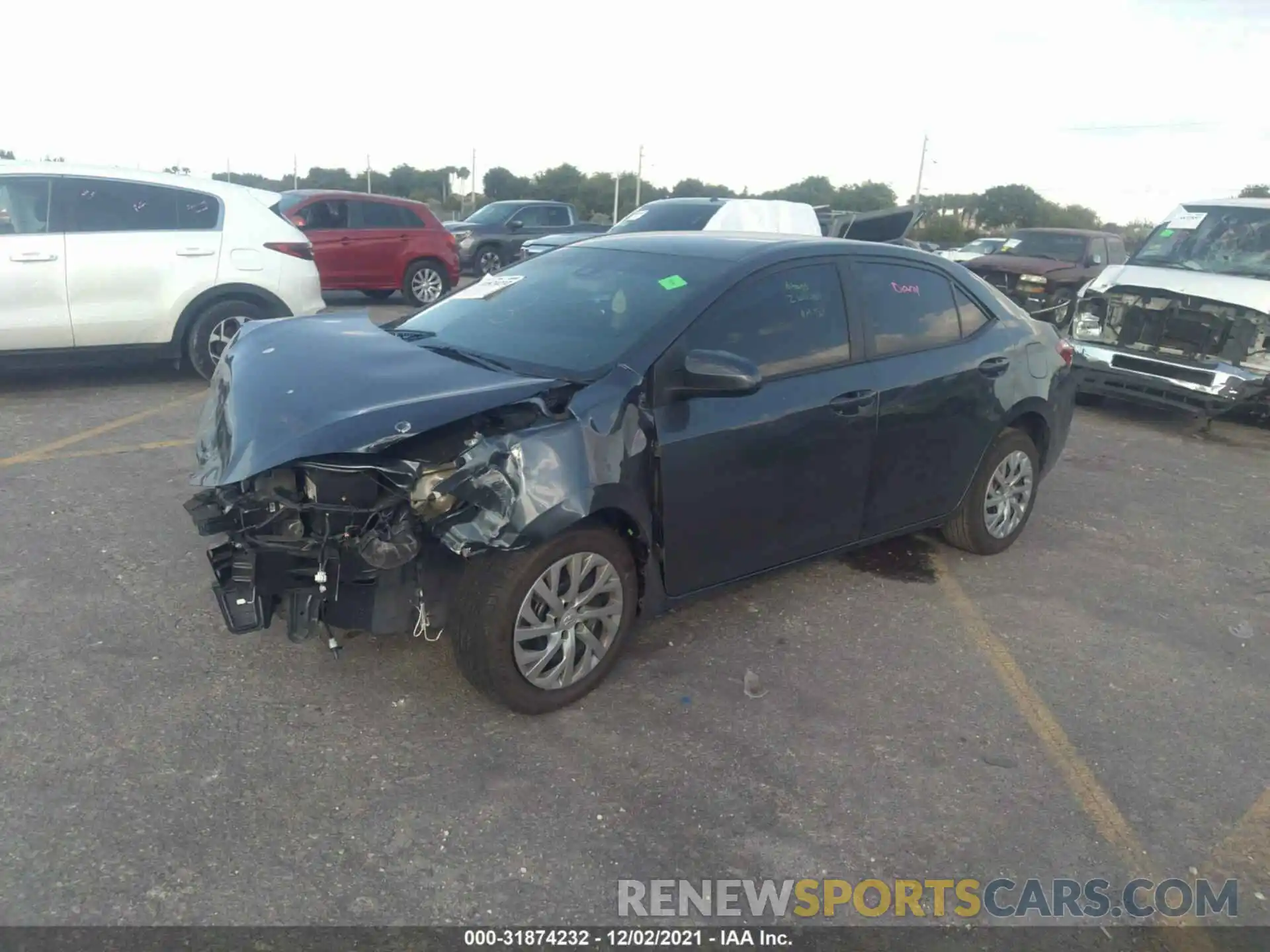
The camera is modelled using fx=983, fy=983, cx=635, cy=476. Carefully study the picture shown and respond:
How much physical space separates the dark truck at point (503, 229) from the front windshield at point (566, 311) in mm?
13321

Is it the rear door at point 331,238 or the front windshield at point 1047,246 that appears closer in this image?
the rear door at point 331,238

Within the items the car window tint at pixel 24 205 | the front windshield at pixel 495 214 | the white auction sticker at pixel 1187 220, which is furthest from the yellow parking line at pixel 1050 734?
the front windshield at pixel 495 214

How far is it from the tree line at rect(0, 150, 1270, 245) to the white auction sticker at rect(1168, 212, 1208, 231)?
33.1 m

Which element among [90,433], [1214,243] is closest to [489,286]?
[90,433]

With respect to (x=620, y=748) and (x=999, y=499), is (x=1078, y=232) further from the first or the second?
(x=620, y=748)

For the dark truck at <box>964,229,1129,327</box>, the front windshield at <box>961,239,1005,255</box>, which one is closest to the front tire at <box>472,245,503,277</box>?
the dark truck at <box>964,229,1129,327</box>

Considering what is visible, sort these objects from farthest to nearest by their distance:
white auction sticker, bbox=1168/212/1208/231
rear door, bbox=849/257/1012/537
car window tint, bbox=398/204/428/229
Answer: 1. car window tint, bbox=398/204/428/229
2. white auction sticker, bbox=1168/212/1208/231
3. rear door, bbox=849/257/1012/537

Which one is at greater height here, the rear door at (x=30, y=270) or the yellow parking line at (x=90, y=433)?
the rear door at (x=30, y=270)

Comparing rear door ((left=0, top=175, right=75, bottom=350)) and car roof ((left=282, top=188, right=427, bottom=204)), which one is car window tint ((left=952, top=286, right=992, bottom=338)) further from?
car roof ((left=282, top=188, right=427, bottom=204))

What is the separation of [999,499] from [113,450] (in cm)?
539

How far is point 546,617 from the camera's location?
349 cm

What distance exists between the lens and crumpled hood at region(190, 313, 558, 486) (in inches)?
126

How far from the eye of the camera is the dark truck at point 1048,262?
1423cm

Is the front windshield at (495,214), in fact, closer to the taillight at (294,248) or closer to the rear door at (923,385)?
the taillight at (294,248)
